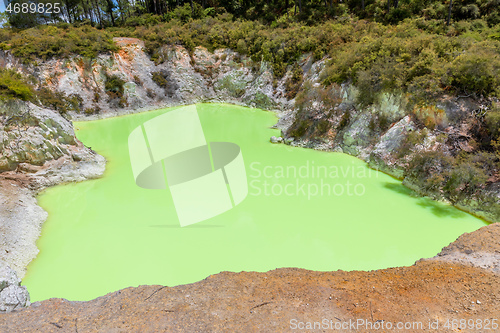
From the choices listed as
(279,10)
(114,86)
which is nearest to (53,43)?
(114,86)

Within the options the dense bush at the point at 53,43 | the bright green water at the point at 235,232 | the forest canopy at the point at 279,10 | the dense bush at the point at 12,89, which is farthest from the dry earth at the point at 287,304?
the dense bush at the point at 53,43

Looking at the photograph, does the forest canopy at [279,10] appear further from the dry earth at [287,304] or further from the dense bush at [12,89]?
the dense bush at [12,89]

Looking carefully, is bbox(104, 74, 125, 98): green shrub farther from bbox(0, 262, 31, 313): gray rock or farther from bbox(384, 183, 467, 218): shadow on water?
bbox(384, 183, 467, 218): shadow on water

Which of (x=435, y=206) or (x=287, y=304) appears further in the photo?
(x=435, y=206)

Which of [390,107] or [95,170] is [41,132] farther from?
[390,107]

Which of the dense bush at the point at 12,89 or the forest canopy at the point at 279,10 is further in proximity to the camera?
the forest canopy at the point at 279,10

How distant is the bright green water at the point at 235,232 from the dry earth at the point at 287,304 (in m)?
1.53

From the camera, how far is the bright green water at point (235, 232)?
833 cm

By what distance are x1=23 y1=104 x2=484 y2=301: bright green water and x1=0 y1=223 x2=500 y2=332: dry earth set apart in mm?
1526

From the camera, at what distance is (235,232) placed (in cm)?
979

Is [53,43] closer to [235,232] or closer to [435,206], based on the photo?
[235,232]

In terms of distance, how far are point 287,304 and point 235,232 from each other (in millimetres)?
4198

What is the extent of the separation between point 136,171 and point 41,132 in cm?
447

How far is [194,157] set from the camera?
15555 millimetres
